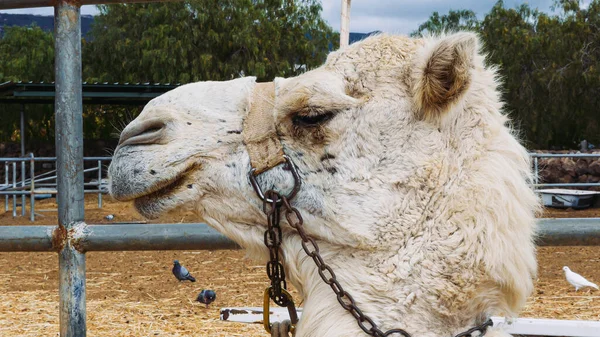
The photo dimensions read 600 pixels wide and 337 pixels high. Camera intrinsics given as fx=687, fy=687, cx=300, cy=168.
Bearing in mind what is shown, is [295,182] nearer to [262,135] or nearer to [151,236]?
[262,135]

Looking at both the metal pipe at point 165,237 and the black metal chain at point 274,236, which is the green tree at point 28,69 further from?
the black metal chain at point 274,236

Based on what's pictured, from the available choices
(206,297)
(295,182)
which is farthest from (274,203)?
(206,297)

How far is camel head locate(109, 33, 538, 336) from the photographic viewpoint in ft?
6.36

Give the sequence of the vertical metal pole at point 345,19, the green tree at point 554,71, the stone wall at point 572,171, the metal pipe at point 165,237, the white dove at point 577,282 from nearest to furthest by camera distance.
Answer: the metal pipe at point 165,237, the vertical metal pole at point 345,19, the white dove at point 577,282, the stone wall at point 572,171, the green tree at point 554,71

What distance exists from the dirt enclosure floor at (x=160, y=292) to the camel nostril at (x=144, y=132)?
1.41 m

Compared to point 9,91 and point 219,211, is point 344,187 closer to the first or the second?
point 219,211

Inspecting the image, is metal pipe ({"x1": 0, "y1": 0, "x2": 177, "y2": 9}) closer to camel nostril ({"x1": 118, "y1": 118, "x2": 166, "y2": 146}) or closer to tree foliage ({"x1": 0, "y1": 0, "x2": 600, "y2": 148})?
camel nostril ({"x1": 118, "y1": 118, "x2": 166, "y2": 146})

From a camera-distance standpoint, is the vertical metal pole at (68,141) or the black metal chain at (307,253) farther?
the vertical metal pole at (68,141)

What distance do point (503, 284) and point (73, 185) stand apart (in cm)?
155

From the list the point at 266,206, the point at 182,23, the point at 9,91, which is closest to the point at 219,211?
the point at 266,206

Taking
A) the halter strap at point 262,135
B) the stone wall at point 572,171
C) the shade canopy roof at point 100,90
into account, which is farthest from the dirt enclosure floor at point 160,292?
the stone wall at point 572,171

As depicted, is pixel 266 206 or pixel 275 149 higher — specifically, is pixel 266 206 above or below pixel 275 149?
below

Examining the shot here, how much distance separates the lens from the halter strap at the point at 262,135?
2057mm

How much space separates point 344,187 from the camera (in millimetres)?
2006
